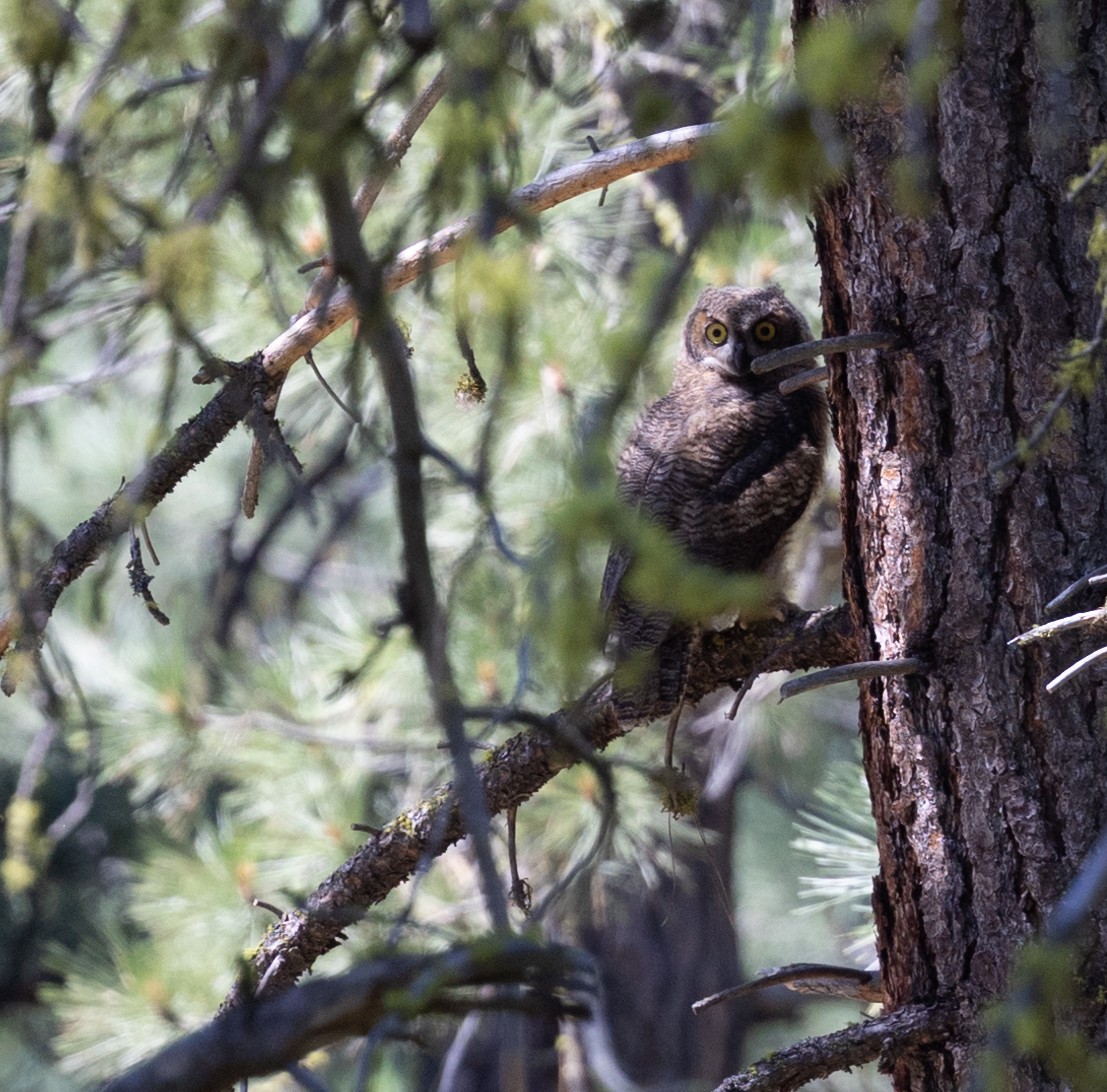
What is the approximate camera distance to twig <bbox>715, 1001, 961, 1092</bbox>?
1620 millimetres

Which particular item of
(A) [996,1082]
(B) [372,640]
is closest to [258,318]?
(B) [372,640]

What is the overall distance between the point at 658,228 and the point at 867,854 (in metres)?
3.07

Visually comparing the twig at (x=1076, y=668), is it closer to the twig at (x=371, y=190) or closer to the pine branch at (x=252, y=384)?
the pine branch at (x=252, y=384)

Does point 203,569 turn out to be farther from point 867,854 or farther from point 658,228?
point 867,854

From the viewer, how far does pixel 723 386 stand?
2977 mm

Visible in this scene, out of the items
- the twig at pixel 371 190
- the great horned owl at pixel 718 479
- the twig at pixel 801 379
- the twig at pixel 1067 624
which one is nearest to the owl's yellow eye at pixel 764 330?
the great horned owl at pixel 718 479

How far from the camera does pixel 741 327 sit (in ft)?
9.91

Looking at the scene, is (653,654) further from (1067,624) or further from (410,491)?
(410,491)

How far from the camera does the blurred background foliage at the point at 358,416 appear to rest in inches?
43.6

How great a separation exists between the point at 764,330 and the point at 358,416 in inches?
82.9

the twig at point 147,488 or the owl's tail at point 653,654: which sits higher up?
the twig at point 147,488

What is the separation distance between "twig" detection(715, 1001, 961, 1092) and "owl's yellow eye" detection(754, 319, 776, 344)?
1.77 metres

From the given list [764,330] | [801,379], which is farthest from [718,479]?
[801,379]

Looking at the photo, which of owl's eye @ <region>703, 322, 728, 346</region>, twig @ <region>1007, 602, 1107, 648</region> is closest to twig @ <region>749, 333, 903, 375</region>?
twig @ <region>1007, 602, 1107, 648</region>
